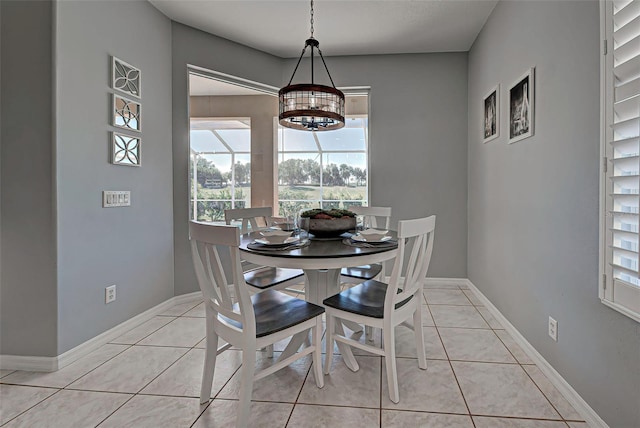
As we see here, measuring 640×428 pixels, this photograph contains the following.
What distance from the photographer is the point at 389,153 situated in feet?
12.6

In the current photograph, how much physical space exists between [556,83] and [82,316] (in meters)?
3.35

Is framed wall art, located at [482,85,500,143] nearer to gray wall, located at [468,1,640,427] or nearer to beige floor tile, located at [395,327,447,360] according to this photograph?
gray wall, located at [468,1,640,427]

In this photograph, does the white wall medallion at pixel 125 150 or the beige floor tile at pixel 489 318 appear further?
the beige floor tile at pixel 489 318

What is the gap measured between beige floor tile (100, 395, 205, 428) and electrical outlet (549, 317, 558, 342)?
199cm

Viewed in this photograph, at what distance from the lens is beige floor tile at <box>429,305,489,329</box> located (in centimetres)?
268

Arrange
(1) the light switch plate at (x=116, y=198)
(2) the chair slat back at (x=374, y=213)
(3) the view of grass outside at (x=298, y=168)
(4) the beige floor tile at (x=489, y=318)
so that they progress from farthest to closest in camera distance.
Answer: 1. (3) the view of grass outside at (x=298, y=168)
2. (2) the chair slat back at (x=374, y=213)
3. (4) the beige floor tile at (x=489, y=318)
4. (1) the light switch plate at (x=116, y=198)

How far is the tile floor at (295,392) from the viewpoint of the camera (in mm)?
1545

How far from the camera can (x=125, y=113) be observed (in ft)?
8.39

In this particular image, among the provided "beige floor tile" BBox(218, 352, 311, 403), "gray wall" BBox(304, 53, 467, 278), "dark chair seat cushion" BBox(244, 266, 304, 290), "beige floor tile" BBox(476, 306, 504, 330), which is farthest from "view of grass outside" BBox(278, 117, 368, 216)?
"beige floor tile" BBox(218, 352, 311, 403)

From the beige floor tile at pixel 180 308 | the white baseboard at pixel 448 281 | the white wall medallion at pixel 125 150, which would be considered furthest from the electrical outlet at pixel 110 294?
the white baseboard at pixel 448 281

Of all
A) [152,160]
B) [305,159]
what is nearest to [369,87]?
[305,159]

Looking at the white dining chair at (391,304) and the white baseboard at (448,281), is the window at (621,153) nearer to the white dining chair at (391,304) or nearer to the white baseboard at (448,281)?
the white dining chair at (391,304)

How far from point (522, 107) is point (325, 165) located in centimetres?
226

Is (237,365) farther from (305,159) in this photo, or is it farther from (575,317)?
(305,159)
